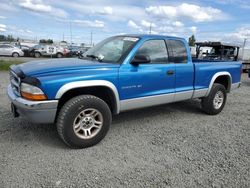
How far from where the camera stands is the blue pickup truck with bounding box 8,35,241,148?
11.1 feet

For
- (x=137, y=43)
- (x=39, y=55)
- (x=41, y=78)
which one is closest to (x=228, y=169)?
(x=137, y=43)

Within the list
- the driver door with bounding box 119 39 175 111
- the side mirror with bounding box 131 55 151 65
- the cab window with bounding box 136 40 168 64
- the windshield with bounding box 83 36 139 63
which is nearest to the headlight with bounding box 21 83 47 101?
the driver door with bounding box 119 39 175 111

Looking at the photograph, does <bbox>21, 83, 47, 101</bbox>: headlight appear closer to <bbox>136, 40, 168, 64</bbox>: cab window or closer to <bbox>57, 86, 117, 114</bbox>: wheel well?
<bbox>57, 86, 117, 114</bbox>: wheel well

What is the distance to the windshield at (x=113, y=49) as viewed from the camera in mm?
4199

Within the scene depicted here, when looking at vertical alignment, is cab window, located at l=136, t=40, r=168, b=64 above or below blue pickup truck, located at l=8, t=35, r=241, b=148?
above

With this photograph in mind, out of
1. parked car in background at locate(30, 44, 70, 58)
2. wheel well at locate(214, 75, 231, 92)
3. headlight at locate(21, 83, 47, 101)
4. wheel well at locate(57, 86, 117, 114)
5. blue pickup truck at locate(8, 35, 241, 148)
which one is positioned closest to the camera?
headlight at locate(21, 83, 47, 101)

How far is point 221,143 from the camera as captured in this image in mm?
4078

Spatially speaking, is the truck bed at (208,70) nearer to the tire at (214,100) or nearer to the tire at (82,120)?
the tire at (214,100)

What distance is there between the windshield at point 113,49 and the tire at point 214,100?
7.82 ft

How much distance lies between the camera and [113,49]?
446cm

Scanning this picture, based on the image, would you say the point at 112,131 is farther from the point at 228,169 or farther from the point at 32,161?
the point at 228,169

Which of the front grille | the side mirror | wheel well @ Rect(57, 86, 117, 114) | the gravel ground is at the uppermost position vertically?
the side mirror

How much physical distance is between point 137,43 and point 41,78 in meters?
1.81

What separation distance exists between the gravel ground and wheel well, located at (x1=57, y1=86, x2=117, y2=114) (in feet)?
2.01
